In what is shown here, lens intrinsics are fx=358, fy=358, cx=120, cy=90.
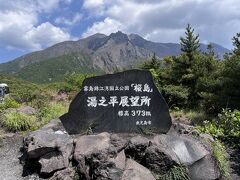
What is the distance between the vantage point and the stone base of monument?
675 cm

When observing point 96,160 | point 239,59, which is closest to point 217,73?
point 239,59

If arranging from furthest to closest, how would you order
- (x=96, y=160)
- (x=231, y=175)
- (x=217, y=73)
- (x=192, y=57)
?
1. (x=192, y=57)
2. (x=217, y=73)
3. (x=231, y=175)
4. (x=96, y=160)

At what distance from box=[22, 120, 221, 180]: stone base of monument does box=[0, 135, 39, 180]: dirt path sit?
0.77 feet

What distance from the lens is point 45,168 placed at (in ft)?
22.9

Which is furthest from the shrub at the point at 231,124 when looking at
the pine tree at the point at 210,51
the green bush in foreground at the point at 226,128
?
the pine tree at the point at 210,51

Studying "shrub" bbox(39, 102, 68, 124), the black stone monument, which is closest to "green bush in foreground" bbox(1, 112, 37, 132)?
"shrub" bbox(39, 102, 68, 124)

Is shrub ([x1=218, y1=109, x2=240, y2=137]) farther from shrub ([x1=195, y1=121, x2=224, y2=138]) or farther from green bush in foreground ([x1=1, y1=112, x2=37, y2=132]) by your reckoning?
green bush in foreground ([x1=1, y1=112, x2=37, y2=132])

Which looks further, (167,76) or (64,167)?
(167,76)

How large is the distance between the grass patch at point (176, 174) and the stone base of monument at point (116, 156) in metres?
0.06

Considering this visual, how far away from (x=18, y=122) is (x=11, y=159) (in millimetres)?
2125

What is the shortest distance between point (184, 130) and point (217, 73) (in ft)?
24.1

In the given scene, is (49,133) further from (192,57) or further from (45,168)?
(192,57)

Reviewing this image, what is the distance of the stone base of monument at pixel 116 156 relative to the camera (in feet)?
22.1

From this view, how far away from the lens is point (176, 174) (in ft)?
22.6
